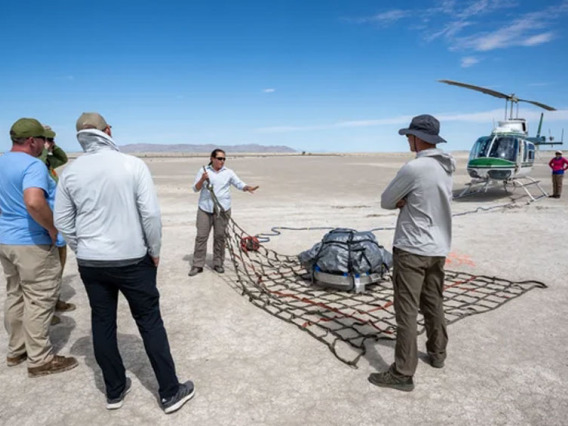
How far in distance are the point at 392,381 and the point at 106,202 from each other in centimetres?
270

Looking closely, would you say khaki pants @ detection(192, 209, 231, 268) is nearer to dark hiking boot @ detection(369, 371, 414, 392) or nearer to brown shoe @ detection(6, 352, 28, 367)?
brown shoe @ detection(6, 352, 28, 367)

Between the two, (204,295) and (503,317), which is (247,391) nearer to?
(204,295)

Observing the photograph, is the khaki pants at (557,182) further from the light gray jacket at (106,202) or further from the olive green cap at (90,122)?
the olive green cap at (90,122)

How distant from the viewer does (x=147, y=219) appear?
9.22ft

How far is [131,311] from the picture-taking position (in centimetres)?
287

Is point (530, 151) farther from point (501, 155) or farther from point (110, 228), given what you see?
point (110, 228)

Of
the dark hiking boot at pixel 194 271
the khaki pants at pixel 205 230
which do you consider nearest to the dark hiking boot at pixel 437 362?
the khaki pants at pixel 205 230

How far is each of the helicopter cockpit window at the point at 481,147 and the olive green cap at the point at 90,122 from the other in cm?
1648

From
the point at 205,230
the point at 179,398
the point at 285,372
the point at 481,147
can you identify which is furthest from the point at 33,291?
the point at 481,147

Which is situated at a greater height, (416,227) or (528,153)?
(528,153)

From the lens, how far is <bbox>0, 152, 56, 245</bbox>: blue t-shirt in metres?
3.36

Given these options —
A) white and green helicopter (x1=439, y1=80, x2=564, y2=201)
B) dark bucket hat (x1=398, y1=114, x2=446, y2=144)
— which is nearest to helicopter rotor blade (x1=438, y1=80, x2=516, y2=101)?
white and green helicopter (x1=439, y1=80, x2=564, y2=201)

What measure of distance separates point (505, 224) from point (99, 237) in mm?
10770

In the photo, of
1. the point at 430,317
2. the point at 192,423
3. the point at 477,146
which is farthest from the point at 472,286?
the point at 477,146
